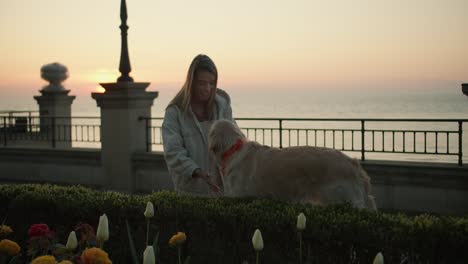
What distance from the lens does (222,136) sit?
518 cm

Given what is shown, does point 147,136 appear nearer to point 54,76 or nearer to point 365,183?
point 54,76

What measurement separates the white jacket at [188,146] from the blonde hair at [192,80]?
56 mm

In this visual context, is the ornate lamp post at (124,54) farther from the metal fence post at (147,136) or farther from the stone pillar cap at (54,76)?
the stone pillar cap at (54,76)

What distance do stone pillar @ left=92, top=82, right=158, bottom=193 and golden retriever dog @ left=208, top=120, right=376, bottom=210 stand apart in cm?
936

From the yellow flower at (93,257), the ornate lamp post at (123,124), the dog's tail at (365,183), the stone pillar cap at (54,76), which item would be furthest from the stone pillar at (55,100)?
the yellow flower at (93,257)

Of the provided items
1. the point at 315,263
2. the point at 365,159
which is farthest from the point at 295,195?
the point at 365,159

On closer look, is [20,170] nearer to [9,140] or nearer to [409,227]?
[9,140]

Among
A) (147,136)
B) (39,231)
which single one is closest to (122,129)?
(147,136)

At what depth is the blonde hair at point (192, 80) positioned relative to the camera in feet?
17.6

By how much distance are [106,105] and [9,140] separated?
32.0ft

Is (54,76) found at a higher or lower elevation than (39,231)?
higher

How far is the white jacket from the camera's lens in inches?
215

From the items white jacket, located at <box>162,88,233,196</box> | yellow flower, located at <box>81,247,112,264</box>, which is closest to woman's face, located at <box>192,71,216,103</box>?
white jacket, located at <box>162,88,233,196</box>

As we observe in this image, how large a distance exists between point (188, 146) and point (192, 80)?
0.62 m
